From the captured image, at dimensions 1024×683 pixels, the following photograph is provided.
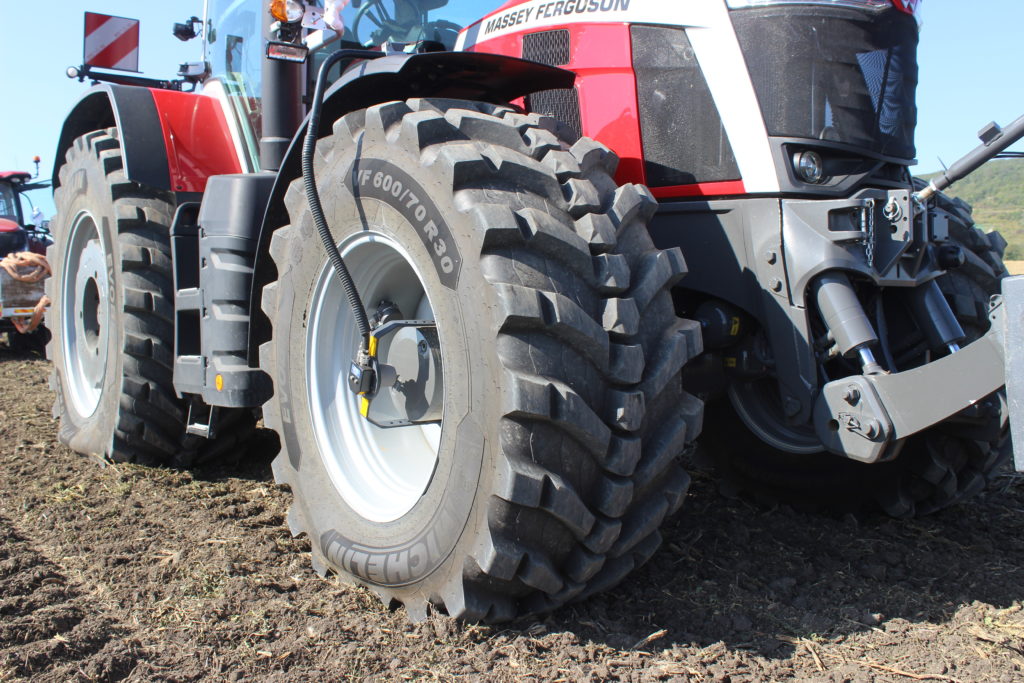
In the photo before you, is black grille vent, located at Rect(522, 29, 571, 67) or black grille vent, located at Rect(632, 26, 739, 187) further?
black grille vent, located at Rect(522, 29, 571, 67)

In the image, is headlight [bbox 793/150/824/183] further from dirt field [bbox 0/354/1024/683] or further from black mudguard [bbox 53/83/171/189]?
black mudguard [bbox 53/83/171/189]

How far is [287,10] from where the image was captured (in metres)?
2.96

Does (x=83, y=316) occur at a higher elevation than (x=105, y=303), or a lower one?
lower

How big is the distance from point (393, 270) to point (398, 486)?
0.71m

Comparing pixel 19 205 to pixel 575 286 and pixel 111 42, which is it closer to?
pixel 111 42

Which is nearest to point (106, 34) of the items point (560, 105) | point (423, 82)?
point (423, 82)

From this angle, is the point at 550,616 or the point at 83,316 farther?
the point at 83,316

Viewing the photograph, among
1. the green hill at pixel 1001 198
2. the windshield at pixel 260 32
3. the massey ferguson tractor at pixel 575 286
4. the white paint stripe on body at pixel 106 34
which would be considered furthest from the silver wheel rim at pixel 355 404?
the green hill at pixel 1001 198

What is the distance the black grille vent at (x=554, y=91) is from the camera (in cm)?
317

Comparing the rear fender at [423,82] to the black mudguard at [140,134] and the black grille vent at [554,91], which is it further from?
the black mudguard at [140,134]

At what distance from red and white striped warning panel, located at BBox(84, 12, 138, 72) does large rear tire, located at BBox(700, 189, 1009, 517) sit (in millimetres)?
3608

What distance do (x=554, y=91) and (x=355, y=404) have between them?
4.28 feet

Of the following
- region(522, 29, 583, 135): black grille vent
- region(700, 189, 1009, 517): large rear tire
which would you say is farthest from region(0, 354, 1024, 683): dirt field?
region(522, 29, 583, 135): black grille vent

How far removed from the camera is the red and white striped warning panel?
15.5ft
